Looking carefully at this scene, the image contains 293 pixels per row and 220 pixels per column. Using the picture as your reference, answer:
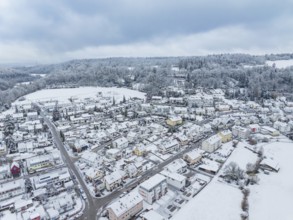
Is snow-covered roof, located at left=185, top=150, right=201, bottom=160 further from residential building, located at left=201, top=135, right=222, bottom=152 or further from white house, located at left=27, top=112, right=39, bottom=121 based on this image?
white house, located at left=27, top=112, right=39, bottom=121

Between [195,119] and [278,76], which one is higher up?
[278,76]

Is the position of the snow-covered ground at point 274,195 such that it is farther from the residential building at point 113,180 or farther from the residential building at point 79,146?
the residential building at point 79,146

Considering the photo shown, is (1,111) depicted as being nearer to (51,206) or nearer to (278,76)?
(51,206)

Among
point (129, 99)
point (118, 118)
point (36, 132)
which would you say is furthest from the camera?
point (129, 99)

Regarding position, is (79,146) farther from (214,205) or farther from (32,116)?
(32,116)

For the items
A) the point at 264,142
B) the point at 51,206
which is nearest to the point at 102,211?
the point at 51,206

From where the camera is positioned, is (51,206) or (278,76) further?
(278,76)
